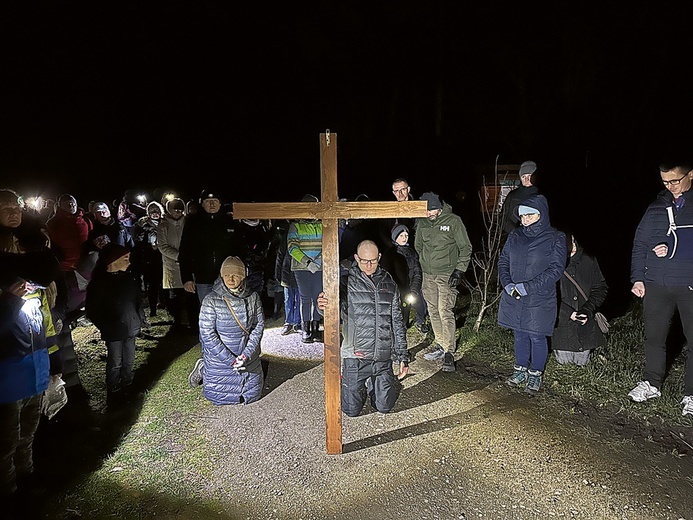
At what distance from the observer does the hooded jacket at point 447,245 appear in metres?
5.89

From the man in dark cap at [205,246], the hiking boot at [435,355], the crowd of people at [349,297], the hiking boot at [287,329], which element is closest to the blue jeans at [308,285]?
the crowd of people at [349,297]

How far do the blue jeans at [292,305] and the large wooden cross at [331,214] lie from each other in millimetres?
3500

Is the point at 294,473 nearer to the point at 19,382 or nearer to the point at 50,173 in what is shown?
the point at 19,382

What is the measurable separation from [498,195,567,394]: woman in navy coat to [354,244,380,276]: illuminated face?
1.53m

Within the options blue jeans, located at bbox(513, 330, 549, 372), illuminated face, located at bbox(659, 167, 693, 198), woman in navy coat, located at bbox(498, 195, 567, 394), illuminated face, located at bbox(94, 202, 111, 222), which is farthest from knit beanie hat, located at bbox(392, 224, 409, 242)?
illuminated face, located at bbox(94, 202, 111, 222)

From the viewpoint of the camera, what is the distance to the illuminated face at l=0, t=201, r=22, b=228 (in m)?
3.38

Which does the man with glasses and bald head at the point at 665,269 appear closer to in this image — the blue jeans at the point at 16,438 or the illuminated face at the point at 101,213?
the blue jeans at the point at 16,438

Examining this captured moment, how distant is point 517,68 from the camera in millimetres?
18219

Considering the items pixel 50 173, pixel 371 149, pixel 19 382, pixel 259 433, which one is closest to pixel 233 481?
pixel 259 433

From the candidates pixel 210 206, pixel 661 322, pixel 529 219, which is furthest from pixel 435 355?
pixel 210 206

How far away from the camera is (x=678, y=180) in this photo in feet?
14.5

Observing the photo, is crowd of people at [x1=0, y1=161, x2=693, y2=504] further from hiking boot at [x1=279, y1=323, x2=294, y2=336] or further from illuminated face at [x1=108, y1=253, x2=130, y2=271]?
hiking boot at [x1=279, y1=323, x2=294, y2=336]

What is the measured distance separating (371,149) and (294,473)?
2632 centimetres

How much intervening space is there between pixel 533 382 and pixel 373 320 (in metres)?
1.93
